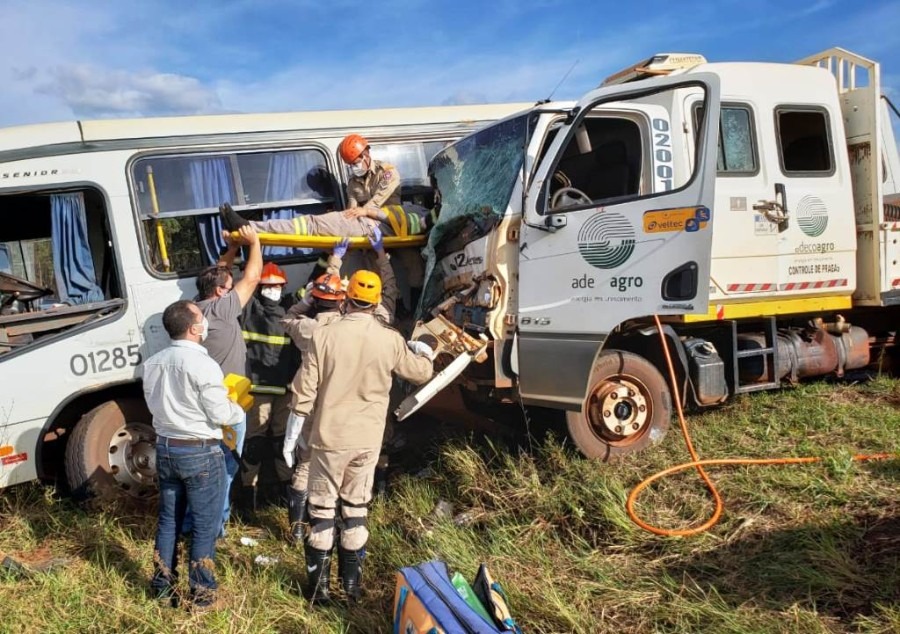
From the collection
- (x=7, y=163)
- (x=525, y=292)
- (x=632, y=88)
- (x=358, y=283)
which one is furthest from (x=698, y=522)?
(x=7, y=163)

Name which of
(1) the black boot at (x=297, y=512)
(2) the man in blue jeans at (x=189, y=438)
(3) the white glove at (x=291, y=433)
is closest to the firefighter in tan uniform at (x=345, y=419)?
(3) the white glove at (x=291, y=433)

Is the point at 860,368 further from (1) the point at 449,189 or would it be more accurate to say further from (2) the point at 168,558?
(2) the point at 168,558

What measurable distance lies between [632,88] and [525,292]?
1.40 metres

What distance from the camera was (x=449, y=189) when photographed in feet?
17.1

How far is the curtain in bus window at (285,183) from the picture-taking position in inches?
210

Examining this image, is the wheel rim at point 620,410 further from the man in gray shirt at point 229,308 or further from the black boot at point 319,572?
the man in gray shirt at point 229,308

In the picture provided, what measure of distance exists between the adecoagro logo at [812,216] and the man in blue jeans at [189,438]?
426 cm

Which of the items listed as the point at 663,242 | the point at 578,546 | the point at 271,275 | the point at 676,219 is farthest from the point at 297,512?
the point at 676,219

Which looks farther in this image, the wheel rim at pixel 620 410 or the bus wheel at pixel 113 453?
the wheel rim at pixel 620 410

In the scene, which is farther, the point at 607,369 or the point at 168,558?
the point at 607,369

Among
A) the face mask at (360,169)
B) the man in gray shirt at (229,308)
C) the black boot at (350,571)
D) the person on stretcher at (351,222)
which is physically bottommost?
the black boot at (350,571)

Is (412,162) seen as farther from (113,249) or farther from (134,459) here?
(134,459)

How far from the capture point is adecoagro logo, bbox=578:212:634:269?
4.28 metres

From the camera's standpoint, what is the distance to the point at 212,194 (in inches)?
203
